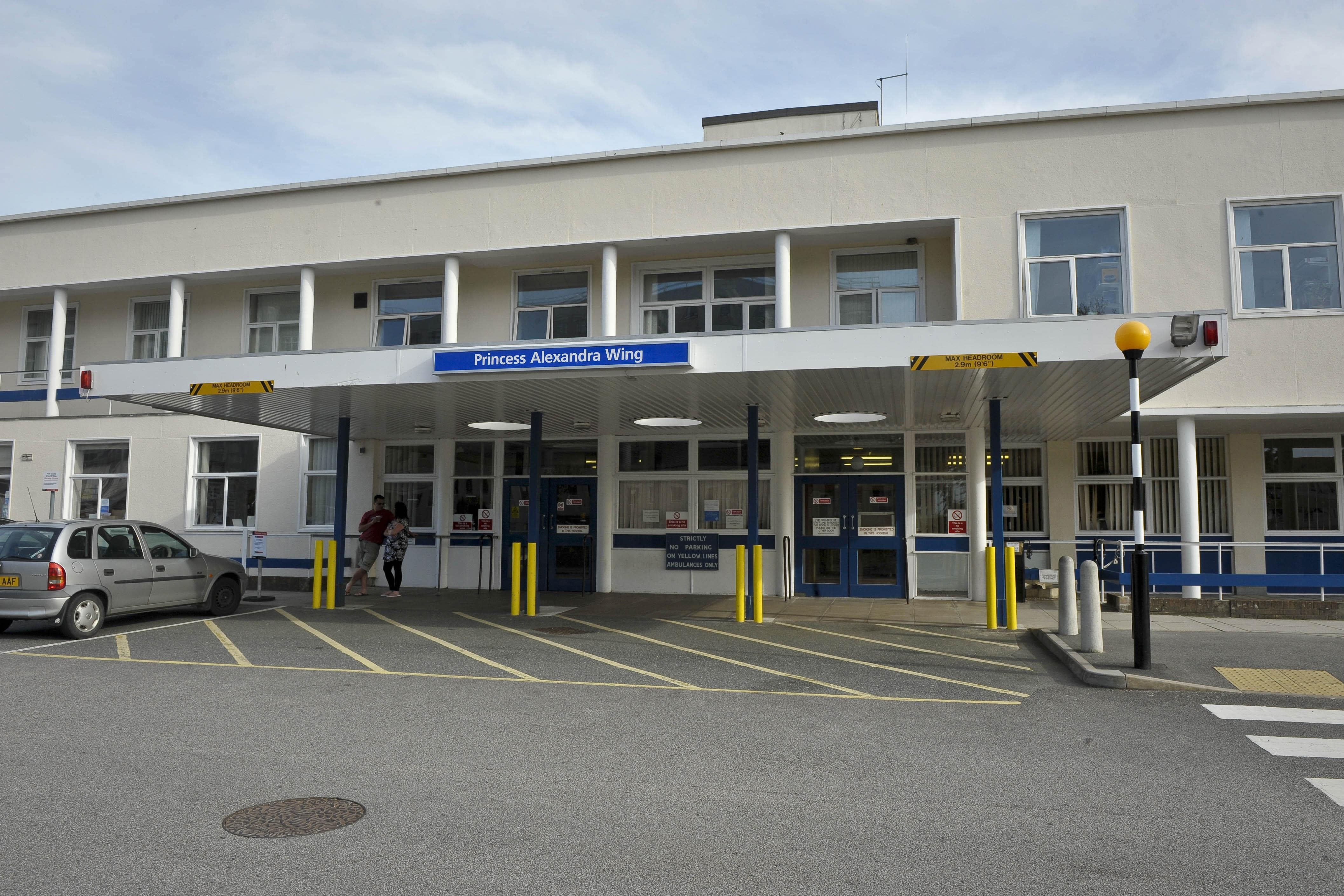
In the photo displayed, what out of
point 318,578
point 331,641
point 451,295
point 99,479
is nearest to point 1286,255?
point 451,295

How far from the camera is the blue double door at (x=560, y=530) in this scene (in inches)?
707

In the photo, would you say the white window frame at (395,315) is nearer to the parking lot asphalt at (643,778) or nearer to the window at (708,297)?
the window at (708,297)

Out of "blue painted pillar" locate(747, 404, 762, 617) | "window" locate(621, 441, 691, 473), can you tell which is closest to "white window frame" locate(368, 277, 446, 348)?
"window" locate(621, 441, 691, 473)

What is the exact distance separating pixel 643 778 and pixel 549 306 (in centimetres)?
1370

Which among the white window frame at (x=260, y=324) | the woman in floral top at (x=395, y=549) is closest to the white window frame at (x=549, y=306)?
the woman in floral top at (x=395, y=549)

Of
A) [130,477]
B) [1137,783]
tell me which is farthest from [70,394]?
[1137,783]

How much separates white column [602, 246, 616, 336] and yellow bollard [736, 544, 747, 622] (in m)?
5.11

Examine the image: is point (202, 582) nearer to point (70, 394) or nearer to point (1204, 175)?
point (70, 394)

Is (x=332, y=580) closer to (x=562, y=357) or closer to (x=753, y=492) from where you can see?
(x=562, y=357)

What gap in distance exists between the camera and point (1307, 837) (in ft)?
15.8

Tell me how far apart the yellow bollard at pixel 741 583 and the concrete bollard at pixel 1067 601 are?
163 inches

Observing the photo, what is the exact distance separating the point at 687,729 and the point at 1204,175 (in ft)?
44.5

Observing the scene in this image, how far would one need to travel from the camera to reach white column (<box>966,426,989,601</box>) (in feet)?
52.4

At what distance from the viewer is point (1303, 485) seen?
53.2 feet
